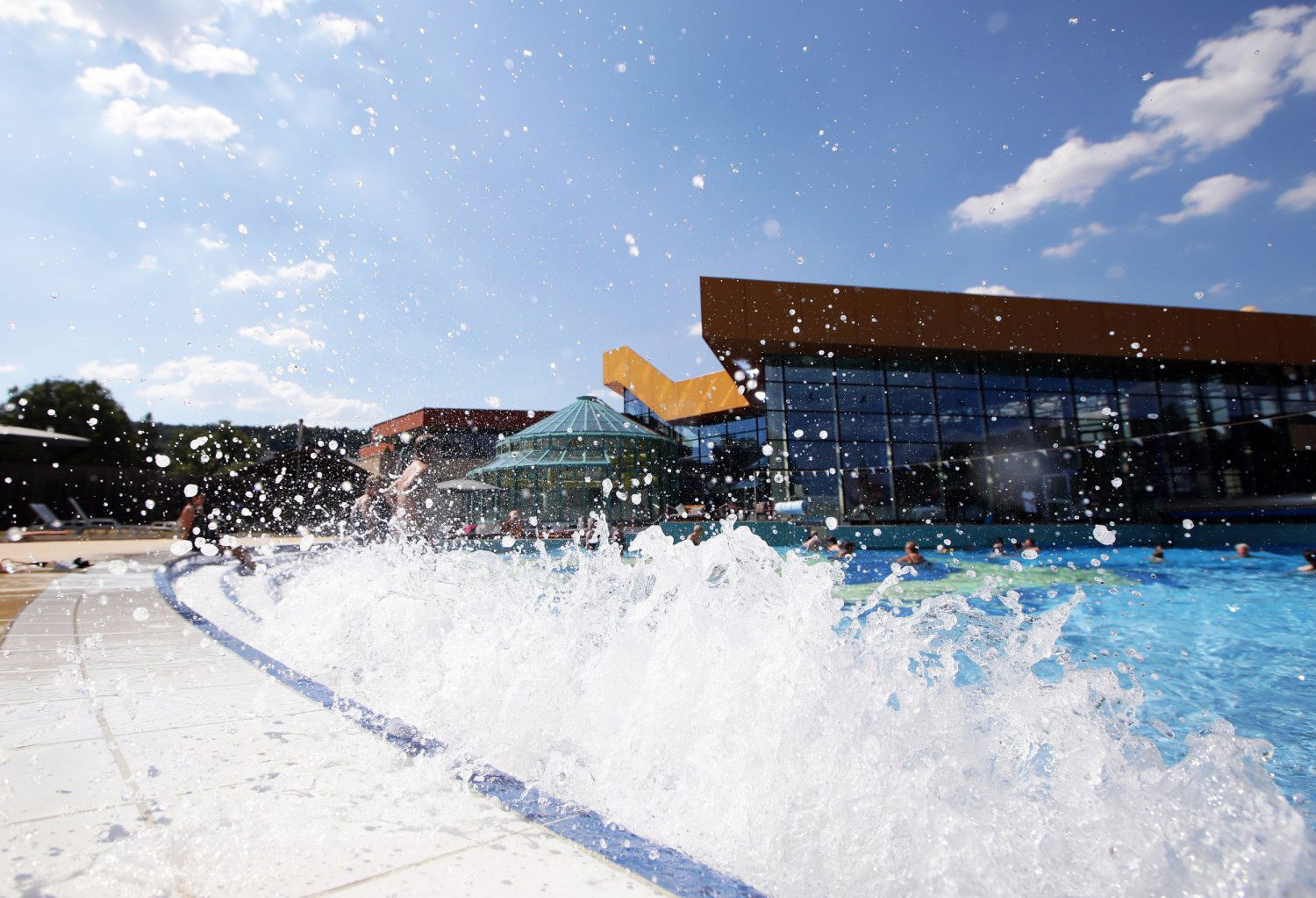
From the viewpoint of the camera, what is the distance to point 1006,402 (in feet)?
67.0

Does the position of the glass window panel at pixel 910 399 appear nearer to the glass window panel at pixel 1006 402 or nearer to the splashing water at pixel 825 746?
the glass window panel at pixel 1006 402

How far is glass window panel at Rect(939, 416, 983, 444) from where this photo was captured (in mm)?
19984

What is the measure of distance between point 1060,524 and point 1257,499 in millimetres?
5564

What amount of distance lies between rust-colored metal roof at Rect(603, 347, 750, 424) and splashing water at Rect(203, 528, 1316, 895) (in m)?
18.8

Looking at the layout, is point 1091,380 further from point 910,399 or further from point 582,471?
point 582,471

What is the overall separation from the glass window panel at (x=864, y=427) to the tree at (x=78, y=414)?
37191mm

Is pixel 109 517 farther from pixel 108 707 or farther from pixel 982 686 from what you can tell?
pixel 982 686

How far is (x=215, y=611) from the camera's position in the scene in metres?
6.04

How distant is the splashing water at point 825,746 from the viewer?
1967 mm

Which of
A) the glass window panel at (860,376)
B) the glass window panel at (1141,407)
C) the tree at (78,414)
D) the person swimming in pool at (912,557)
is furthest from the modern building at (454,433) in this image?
the glass window panel at (1141,407)

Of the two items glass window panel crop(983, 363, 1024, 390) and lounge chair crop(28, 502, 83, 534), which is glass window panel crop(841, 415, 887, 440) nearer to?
glass window panel crop(983, 363, 1024, 390)

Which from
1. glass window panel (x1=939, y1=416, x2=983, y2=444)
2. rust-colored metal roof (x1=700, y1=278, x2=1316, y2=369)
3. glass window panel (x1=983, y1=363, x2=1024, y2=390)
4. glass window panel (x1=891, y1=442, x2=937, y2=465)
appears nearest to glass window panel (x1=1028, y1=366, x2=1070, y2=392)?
glass window panel (x1=983, y1=363, x2=1024, y2=390)

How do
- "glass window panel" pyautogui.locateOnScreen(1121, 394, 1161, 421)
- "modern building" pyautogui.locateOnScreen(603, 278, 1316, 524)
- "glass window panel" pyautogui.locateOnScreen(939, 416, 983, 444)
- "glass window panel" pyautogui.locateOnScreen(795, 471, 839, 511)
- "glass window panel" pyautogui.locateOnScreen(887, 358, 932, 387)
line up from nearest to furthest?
"modern building" pyautogui.locateOnScreen(603, 278, 1316, 524) → "glass window panel" pyautogui.locateOnScreen(795, 471, 839, 511) → "glass window panel" pyautogui.locateOnScreen(887, 358, 932, 387) → "glass window panel" pyautogui.locateOnScreen(939, 416, 983, 444) → "glass window panel" pyautogui.locateOnScreen(1121, 394, 1161, 421)

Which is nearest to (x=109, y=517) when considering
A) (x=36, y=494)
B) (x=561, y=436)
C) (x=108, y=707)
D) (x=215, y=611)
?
(x=36, y=494)
